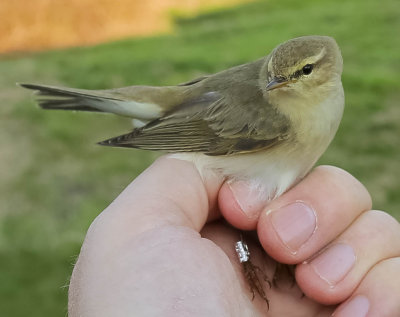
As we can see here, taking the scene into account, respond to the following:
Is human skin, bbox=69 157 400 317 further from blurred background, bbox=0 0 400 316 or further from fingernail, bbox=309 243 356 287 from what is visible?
blurred background, bbox=0 0 400 316

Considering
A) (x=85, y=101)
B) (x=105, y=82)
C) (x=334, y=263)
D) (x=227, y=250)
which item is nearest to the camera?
(x=334, y=263)

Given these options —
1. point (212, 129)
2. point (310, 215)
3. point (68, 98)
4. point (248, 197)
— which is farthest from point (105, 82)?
point (310, 215)

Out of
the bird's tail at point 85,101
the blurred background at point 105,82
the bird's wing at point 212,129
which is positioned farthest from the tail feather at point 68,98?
the blurred background at point 105,82

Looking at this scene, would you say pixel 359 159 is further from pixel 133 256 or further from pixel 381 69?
pixel 133 256

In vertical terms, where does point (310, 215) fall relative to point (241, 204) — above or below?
below

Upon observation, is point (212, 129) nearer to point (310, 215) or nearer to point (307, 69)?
point (307, 69)
